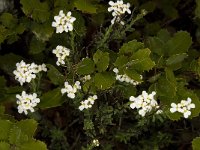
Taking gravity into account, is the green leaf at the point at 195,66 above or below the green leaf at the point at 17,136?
above

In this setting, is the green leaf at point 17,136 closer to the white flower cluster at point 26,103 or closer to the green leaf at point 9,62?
the white flower cluster at point 26,103

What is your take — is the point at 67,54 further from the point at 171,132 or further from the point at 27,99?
the point at 171,132

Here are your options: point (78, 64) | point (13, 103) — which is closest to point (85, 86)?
point (78, 64)

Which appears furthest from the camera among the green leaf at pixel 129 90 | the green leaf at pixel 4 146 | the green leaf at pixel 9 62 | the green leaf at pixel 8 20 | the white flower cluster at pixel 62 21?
the green leaf at pixel 9 62

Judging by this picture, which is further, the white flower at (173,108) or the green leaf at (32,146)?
the white flower at (173,108)

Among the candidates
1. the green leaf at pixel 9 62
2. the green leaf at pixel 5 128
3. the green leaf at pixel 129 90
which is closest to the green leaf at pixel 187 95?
the green leaf at pixel 129 90

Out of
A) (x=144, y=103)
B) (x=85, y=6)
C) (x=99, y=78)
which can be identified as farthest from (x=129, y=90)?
(x=85, y=6)

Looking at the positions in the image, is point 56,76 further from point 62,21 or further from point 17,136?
point 17,136

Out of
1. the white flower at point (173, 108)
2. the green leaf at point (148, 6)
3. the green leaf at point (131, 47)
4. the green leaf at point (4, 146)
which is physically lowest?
the green leaf at point (4, 146)
